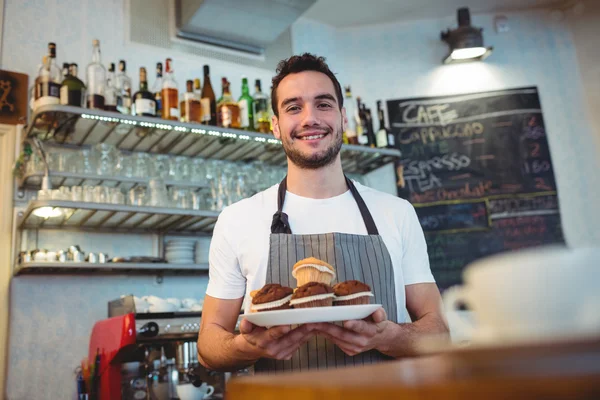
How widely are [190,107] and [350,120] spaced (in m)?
1.27

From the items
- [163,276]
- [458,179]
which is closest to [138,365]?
[163,276]

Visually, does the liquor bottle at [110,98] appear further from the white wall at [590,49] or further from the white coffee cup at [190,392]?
the white wall at [590,49]

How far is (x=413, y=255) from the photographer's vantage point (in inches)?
68.6

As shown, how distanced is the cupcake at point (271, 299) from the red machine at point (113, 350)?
1225 mm

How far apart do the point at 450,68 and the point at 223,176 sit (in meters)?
2.10

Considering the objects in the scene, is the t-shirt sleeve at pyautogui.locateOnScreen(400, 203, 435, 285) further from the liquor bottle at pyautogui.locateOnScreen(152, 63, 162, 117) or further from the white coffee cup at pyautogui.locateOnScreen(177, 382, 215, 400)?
the liquor bottle at pyautogui.locateOnScreen(152, 63, 162, 117)

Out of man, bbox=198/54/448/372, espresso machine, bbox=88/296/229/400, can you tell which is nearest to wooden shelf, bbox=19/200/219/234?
espresso machine, bbox=88/296/229/400

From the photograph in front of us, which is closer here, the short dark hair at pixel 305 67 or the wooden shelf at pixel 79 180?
the short dark hair at pixel 305 67

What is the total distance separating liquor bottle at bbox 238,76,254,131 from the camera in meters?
3.44

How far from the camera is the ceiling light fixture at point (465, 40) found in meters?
4.21

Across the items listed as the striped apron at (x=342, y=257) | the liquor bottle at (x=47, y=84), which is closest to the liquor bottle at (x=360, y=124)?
the liquor bottle at (x=47, y=84)

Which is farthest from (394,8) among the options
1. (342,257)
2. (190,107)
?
(342,257)

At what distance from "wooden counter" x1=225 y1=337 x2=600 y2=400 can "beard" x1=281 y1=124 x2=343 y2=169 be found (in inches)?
52.8

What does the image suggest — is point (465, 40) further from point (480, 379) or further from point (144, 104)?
point (480, 379)
